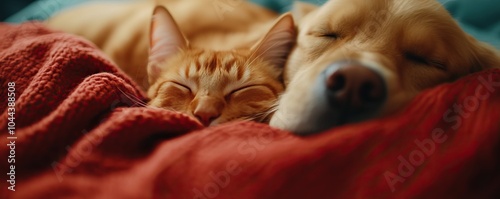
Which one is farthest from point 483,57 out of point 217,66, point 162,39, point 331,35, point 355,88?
point 162,39

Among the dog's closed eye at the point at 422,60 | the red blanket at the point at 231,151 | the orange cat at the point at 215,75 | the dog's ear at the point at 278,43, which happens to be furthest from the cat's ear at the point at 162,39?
the dog's closed eye at the point at 422,60

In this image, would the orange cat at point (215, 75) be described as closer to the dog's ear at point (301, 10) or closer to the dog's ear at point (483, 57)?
the dog's ear at point (301, 10)

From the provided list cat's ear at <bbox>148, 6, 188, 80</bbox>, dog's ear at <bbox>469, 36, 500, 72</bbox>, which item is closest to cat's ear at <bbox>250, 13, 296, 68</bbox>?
cat's ear at <bbox>148, 6, 188, 80</bbox>

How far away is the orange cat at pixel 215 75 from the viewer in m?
0.96

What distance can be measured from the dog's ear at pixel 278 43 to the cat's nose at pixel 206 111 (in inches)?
9.2

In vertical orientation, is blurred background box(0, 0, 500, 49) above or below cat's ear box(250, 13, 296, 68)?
below

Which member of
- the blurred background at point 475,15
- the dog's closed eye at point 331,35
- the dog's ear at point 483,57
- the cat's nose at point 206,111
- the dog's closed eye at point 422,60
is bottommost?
the blurred background at point 475,15

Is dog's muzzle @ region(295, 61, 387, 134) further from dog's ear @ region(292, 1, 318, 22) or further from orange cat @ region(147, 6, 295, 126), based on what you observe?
dog's ear @ region(292, 1, 318, 22)

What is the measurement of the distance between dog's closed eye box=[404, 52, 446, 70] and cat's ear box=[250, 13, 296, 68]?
0.33 metres

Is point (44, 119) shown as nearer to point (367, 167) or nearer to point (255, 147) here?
point (255, 147)

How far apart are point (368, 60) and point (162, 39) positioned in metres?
0.59

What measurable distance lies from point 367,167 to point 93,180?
0.46 meters

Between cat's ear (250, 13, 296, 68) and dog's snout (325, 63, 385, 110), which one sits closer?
dog's snout (325, 63, 385, 110)

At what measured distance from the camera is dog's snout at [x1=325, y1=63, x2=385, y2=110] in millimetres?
738
